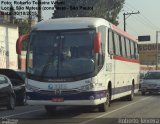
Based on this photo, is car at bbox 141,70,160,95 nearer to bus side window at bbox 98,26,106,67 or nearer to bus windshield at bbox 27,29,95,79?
bus side window at bbox 98,26,106,67

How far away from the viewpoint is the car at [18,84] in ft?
79.3

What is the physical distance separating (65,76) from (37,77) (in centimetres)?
97

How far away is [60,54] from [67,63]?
1.36 ft

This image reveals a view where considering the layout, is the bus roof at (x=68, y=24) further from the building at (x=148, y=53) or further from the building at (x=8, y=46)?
the building at (x=148, y=53)

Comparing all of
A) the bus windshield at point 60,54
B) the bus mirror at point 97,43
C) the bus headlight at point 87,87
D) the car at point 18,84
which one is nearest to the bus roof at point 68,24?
the bus windshield at point 60,54

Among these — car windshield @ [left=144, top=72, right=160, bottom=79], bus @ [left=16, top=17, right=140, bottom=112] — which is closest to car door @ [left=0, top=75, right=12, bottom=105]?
bus @ [left=16, top=17, right=140, bottom=112]

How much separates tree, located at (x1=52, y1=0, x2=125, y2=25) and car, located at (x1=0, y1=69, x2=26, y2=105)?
37805 millimetres

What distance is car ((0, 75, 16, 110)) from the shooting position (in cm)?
2123

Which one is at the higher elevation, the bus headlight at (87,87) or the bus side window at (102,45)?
the bus side window at (102,45)

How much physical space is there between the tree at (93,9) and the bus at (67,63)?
1747 inches

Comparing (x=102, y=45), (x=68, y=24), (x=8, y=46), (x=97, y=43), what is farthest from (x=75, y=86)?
(x=8, y=46)

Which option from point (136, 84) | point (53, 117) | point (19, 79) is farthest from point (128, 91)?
point (53, 117)

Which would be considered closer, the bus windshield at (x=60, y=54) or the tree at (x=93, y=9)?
the bus windshield at (x=60, y=54)

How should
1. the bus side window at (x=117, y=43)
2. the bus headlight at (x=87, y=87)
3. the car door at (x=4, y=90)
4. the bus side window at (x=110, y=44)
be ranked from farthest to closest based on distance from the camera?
1. the car door at (x=4, y=90)
2. the bus side window at (x=117, y=43)
3. the bus side window at (x=110, y=44)
4. the bus headlight at (x=87, y=87)
